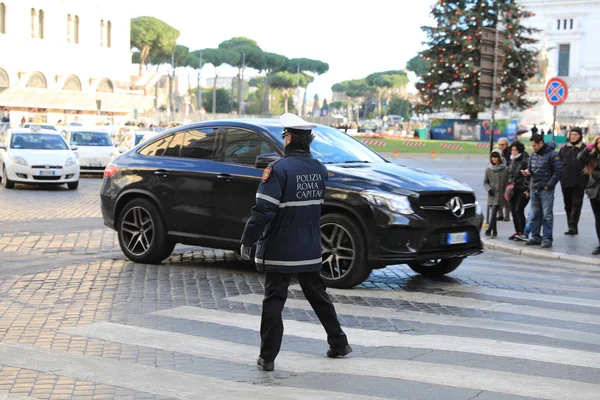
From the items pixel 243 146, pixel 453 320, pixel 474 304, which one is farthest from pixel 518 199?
pixel 453 320

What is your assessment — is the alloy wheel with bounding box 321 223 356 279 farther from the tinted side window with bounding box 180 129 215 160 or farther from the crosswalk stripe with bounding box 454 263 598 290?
the crosswalk stripe with bounding box 454 263 598 290

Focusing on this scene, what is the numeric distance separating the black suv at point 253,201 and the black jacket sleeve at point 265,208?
2.76 meters

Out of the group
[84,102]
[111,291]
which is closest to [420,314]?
[111,291]

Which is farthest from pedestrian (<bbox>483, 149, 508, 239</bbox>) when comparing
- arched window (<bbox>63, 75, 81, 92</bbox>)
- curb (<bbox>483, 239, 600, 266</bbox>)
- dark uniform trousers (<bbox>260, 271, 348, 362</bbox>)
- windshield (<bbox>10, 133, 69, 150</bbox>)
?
arched window (<bbox>63, 75, 81, 92</bbox>)

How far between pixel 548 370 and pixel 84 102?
93.7 meters

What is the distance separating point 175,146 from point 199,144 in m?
0.40

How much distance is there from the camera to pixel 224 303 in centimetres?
912

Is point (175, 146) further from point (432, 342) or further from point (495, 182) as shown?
point (495, 182)

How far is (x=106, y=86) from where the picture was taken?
10238cm

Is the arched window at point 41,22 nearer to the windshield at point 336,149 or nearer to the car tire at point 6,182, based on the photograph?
the car tire at point 6,182

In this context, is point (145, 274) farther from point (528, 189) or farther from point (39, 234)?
point (528, 189)

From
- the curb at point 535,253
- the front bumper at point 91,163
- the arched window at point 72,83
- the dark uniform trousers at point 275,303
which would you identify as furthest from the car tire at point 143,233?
the arched window at point 72,83

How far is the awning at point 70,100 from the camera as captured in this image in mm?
87375

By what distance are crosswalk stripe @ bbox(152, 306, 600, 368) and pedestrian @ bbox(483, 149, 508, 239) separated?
312 inches
